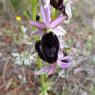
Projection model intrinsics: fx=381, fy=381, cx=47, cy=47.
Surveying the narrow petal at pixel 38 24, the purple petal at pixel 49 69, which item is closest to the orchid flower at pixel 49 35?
the narrow petal at pixel 38 24

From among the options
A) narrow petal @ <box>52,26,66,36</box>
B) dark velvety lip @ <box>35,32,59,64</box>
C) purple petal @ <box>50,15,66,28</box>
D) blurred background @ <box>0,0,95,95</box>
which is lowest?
blurred background @ <box>0,0,95,95</box>

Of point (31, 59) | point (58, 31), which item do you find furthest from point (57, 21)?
point (31, 59)

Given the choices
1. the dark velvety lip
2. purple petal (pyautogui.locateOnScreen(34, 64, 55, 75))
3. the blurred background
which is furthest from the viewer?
the blurred background

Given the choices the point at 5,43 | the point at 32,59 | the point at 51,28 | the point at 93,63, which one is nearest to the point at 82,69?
the point at 93,63

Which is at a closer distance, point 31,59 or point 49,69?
point 49,69

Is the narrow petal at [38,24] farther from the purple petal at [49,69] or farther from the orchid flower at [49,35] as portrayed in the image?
the purple petal at [49,69]

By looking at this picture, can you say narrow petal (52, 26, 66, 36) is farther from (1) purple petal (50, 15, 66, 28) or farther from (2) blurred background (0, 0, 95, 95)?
(2) blurred background (0, 0, 95, 95)

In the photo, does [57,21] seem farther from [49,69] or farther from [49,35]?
[49,69]

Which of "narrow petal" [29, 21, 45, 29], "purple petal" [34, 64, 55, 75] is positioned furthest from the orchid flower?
"purple petal" [34, 64, 55, 75]
